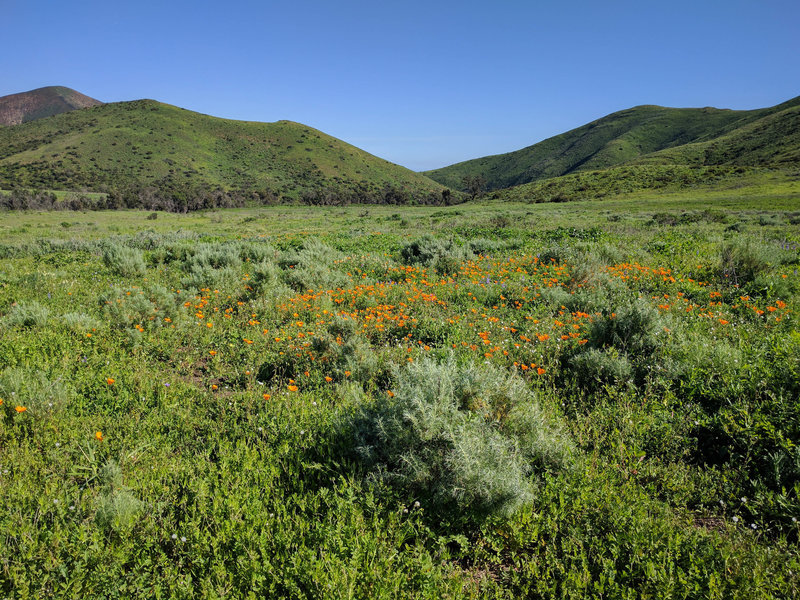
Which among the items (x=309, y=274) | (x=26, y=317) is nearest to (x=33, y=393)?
(x=26, y=317)

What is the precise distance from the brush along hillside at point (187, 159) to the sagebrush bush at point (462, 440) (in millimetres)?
64477

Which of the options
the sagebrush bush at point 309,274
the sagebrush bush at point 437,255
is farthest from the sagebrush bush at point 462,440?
the sagebrush bush at point 437,255

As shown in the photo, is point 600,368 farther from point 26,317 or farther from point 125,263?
point 125,263

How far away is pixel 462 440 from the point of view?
102 inches

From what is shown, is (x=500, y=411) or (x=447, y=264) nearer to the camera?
(x=500, y=411)

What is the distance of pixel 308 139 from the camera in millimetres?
139000

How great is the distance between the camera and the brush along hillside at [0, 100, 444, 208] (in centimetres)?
8344

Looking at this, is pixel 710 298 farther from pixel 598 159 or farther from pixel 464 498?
pixel 598 159

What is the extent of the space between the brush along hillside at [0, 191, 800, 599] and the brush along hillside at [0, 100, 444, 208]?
62.3m

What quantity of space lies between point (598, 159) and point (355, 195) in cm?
10662

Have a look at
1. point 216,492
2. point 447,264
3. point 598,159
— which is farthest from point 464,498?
point 598,159

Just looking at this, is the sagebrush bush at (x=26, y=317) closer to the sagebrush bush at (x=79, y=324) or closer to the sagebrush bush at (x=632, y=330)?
the sagebrush bush at (x=79, y=324)

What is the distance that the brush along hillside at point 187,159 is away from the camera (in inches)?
3285

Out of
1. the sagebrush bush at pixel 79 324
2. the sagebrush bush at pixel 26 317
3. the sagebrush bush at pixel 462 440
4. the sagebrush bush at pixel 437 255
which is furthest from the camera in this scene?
the sagebrush bush at pixel 437 255
